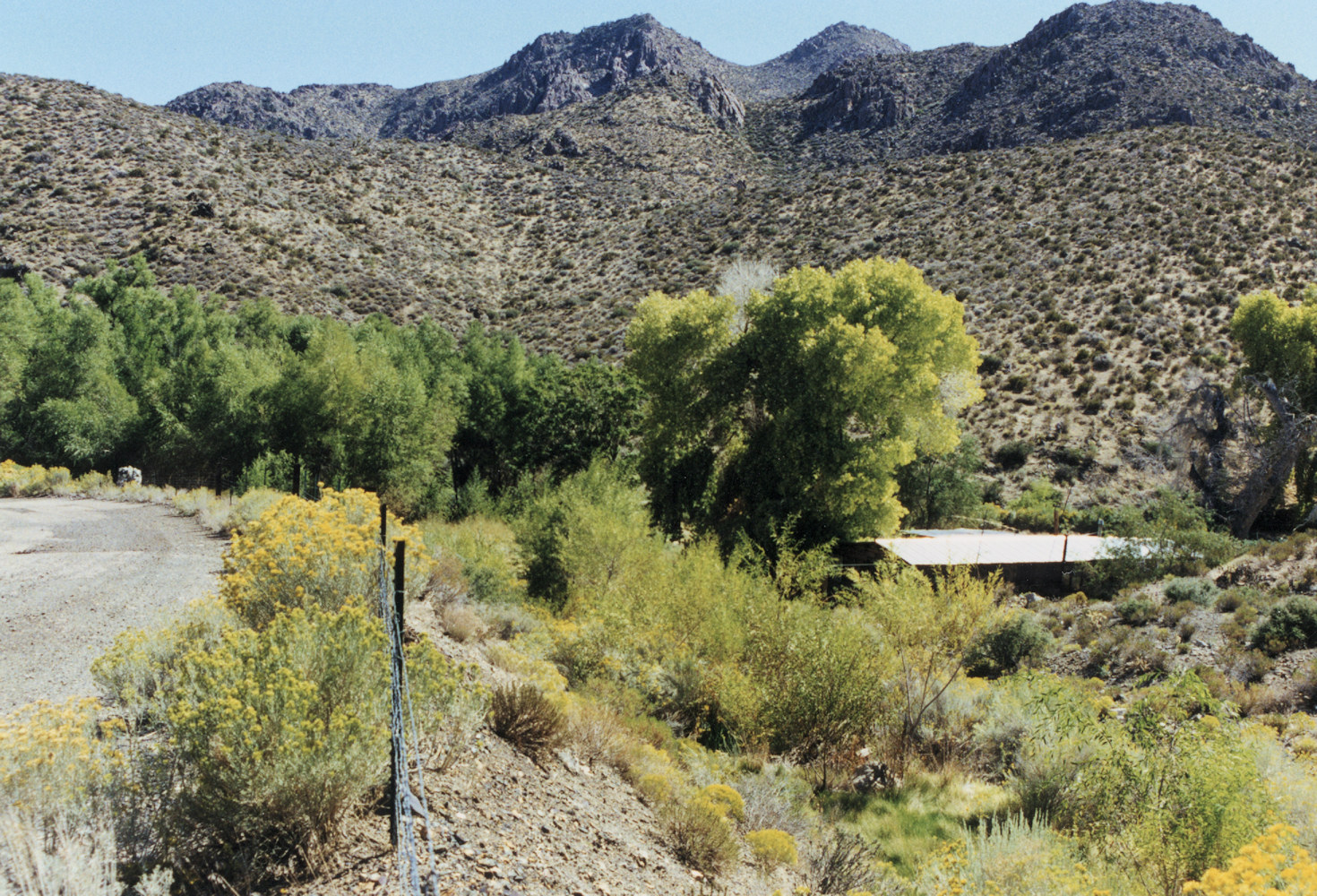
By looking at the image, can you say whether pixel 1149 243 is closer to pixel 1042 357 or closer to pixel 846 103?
pixel 1042 357

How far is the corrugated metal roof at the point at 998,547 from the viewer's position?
20000mm

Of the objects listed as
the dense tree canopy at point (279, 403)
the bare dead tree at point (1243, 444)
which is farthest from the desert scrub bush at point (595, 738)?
the bare dead tree at point (1243, 444)

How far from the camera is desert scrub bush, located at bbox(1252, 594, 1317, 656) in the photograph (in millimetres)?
13812

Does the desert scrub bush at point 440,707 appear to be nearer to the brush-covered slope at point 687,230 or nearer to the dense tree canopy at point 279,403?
the dense tree canopy at point 279,403

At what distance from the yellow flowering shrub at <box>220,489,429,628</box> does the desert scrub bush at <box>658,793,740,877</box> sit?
335cm

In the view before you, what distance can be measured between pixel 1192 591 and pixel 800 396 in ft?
32.4

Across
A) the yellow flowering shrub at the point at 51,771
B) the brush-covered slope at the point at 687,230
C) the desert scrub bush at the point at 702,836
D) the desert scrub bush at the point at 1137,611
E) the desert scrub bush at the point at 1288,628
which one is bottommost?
the desert scrub bush at the point at 1137,611

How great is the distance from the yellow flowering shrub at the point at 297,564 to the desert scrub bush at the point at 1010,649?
43.0 feet

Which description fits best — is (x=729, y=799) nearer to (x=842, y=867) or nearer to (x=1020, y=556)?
(x=842, y=867)

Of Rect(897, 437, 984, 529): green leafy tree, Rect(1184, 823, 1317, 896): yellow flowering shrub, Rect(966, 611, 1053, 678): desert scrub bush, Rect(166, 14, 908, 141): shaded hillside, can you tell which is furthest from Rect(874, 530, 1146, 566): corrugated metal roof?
Rect(166, 14, 908, 141): shaded hillside

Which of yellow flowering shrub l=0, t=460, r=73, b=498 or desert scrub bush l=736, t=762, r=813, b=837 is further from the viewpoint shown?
yellow flowering shrub l=0, t=460, r=73, b=498

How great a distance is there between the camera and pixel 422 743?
220 inches

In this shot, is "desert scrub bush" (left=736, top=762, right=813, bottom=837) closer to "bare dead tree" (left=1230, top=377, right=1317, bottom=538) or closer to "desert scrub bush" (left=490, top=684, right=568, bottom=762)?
"desert scrub bush" (left=490, top=684, right=568, bottom=762)

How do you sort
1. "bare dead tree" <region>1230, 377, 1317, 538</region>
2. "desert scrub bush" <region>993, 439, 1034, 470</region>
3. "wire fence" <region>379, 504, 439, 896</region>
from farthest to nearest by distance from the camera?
"desert scrub bush" <region>993, 439, 1034, 470</region>, "bare dead tree" <region>1230, 377, 1317, 538</region>, "wire fence" <region>379, 504, 439, 896</region>
